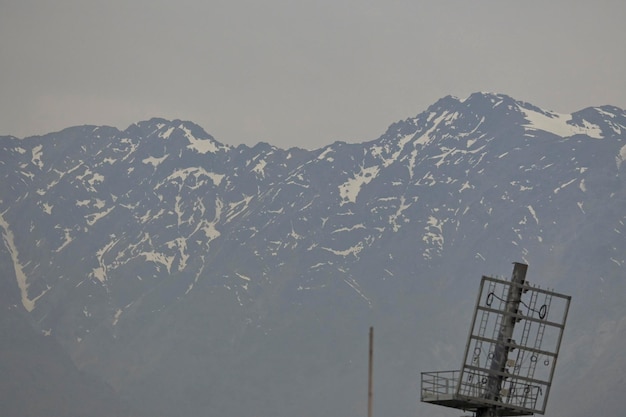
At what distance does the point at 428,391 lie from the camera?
81.5 metres

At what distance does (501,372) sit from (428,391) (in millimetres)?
3841

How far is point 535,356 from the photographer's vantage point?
82.3 m

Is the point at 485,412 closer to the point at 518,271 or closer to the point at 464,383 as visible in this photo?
the point at 464,383

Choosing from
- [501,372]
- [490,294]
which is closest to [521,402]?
[501,372]

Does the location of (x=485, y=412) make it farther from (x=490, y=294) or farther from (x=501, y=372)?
(x=490, y=294)

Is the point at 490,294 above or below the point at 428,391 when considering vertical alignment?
above

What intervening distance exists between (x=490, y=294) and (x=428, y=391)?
7.08 metres

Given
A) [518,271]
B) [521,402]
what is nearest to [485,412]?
[521,402]

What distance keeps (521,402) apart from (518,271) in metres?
6.69

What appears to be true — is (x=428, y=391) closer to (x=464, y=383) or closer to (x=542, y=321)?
(x=464, y=383)

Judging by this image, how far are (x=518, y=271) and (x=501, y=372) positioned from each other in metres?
5.21

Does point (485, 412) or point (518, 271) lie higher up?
point (518, 271)

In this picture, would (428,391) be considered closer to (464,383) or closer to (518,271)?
(464,383)

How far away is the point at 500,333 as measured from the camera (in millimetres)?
81750
